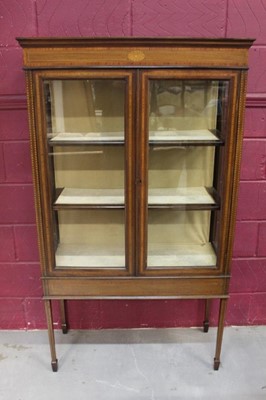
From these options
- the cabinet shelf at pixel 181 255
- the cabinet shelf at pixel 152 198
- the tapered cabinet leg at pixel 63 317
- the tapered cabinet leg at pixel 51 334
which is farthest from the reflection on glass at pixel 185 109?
the tapered cabinet leg at pixel 63 317

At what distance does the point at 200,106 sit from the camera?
1.85 m

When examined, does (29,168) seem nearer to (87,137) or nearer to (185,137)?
(87,137)

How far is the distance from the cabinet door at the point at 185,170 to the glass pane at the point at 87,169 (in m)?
0.14

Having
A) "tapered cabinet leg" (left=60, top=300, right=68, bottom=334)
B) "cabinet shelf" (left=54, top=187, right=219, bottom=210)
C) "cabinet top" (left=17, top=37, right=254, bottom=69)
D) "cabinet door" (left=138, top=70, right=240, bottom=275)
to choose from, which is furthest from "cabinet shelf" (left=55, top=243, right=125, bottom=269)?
"cabinet top" (left=17, top=37, right=254, bottom=69)

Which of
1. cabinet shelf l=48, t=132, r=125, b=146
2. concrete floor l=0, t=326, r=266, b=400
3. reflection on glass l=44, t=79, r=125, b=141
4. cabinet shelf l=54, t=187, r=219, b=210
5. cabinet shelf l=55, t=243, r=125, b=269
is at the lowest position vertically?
concrete floor l=0, t=326, r=266, b=400

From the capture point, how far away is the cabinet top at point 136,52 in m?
1.56

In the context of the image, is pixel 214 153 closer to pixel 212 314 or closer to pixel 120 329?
pixel 212 314

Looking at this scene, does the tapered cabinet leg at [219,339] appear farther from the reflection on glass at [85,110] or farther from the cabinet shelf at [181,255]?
the reflection on glass at [85,110]

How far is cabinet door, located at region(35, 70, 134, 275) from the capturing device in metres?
1.70

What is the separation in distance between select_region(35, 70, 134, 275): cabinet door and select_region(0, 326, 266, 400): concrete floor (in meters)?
0.61

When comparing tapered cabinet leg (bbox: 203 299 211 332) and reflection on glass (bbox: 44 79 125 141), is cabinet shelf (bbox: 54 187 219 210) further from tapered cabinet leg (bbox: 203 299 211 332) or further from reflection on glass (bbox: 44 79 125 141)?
→ tapered cabinet leg (bbox: 203 299 211 332)

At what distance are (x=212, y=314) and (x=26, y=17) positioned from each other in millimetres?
2002

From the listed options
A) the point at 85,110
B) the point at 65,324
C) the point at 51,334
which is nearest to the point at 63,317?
the point at 65,324

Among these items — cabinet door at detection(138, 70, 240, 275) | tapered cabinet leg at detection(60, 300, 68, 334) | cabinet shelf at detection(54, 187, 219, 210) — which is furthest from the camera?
tapered cabinet leg at detection(60, 300, 68, 334)
